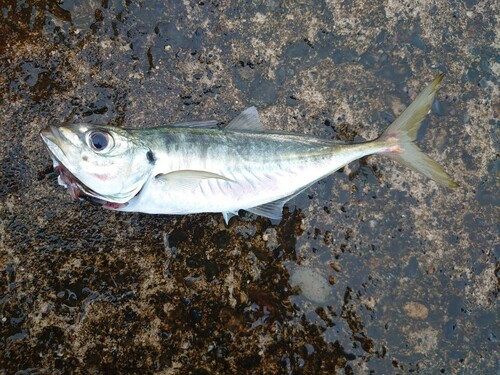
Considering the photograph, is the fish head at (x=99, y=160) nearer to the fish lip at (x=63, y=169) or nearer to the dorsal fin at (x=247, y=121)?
the fish lip at (x=63, y=169)

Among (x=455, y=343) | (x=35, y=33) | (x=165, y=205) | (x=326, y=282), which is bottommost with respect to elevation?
(x=455, y=343)

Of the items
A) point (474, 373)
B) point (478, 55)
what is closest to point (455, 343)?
point (474, 373)

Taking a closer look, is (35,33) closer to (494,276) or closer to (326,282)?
(326,282)

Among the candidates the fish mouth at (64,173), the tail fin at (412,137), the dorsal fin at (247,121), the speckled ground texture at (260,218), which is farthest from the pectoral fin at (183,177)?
the tail fin at (412,137)

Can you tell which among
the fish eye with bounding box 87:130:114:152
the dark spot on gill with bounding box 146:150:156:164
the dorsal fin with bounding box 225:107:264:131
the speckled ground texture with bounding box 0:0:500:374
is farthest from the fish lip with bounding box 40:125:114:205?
the dorsal fin with bounding box 225:107:264:131

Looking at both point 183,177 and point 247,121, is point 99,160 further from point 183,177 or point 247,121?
point 247,121

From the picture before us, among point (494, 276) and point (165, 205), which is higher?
point (165, 205)

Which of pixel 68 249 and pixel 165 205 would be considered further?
pixel 68 249
